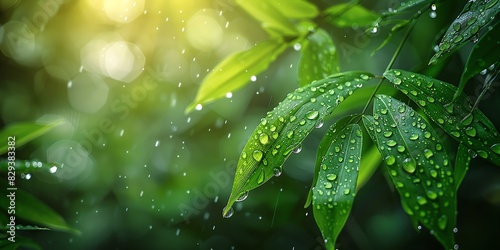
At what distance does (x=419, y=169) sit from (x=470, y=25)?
0.13 meters

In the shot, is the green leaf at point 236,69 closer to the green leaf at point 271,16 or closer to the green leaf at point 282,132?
the green leaf at point 271,16

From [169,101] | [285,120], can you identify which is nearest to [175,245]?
[169,101]

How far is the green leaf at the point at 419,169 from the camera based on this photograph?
0.35 metres

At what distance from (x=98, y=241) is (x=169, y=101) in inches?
16.4

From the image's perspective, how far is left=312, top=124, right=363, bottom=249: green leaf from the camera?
1.26 feet

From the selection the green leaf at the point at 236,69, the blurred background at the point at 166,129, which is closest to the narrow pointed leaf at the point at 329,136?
the green leaf at the point at 236,69

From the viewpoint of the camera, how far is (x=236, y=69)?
67 cm

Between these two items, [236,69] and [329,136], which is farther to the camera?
[236,69]

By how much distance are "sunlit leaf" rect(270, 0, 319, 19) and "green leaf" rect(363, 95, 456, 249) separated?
1.13 ft

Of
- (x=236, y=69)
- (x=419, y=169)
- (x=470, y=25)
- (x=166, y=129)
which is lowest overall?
(x=419, y=169)

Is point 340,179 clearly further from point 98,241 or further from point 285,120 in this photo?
point 98,241

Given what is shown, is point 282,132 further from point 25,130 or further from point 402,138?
point 25,130

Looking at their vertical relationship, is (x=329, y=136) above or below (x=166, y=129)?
below

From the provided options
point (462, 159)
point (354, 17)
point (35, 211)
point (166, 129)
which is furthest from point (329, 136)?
point (166, 129)
